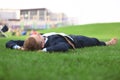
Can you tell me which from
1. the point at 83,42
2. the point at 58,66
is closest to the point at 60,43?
the point at 83,42

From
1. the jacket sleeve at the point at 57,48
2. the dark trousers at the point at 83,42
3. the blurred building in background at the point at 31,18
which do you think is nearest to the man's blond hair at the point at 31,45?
the jacket sleeve at the point at 57,48

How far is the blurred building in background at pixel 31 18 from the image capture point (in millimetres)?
8492

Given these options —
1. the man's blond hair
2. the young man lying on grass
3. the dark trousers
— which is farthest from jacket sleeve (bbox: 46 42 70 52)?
the dark trousers

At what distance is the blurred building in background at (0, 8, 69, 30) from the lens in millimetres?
8492

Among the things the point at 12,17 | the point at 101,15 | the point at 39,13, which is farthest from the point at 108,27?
the point at 12,17

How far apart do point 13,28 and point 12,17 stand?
299mm

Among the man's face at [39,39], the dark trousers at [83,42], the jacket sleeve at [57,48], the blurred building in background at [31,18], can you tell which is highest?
the man's face at [39,39]

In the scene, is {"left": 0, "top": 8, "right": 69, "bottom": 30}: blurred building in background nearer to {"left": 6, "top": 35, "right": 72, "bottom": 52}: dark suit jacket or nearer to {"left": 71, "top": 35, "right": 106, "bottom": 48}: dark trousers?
{"left": 71, "top": 35, "right": 106, "bottom": 48}: dark trousers

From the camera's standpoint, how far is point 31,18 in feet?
28.8

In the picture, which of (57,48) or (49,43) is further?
(49,43)

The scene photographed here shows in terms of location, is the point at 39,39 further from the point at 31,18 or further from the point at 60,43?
the point at 31,18

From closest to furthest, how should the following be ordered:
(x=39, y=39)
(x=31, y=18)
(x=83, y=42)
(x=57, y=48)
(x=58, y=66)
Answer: (x=58, y=66)
(x=57, y=48)
(x=39, y=39)
(x=83, y=42)
(x=31, y=18)

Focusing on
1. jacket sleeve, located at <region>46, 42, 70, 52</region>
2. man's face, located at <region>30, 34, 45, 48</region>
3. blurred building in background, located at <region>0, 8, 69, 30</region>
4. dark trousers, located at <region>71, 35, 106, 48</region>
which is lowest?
blurred building in background, located at <region>0, 8, 69, 30</region>

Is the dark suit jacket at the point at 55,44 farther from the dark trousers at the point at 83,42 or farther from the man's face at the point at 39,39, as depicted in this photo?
A: the dark trousers at the point at 83,42
